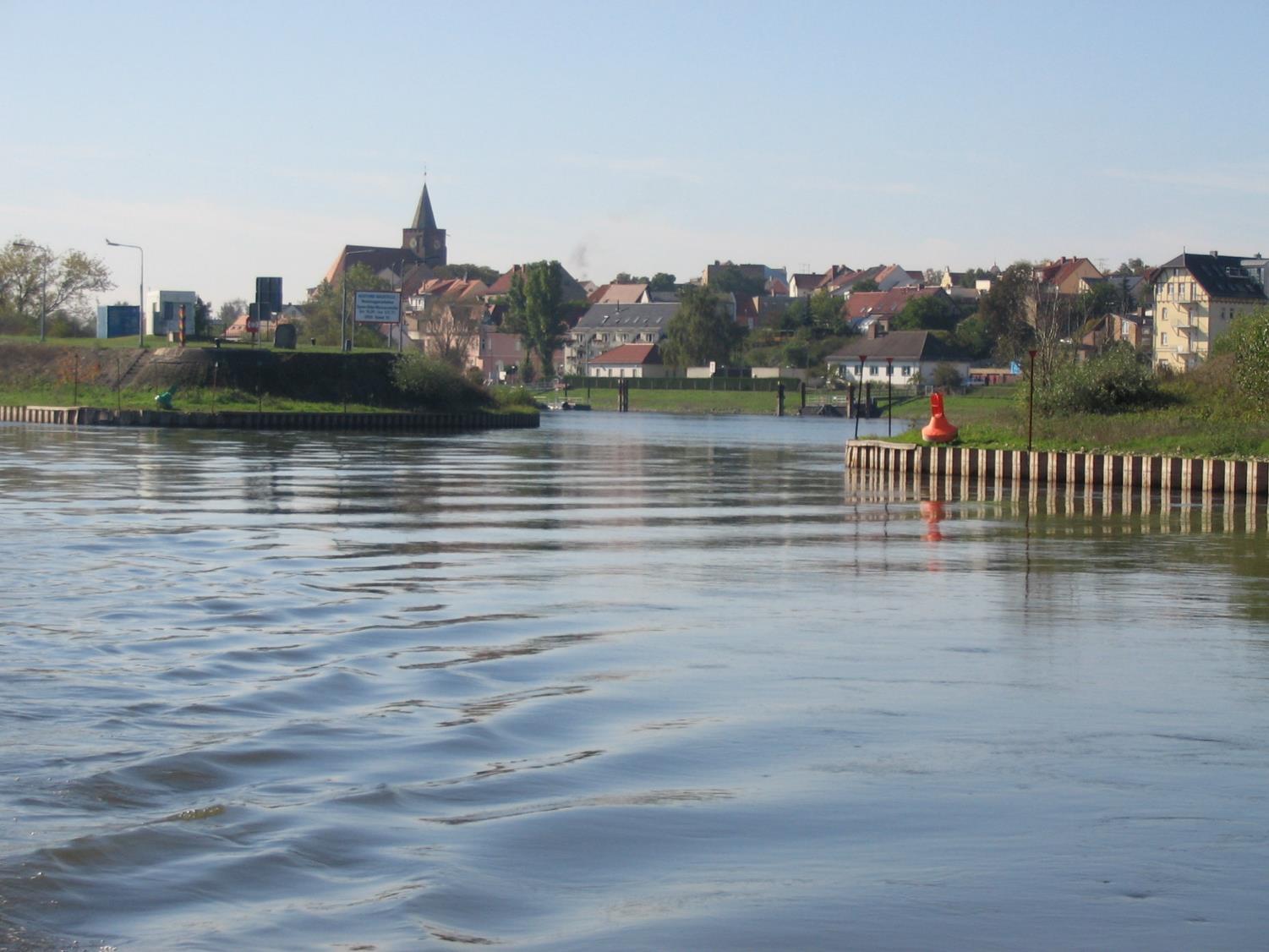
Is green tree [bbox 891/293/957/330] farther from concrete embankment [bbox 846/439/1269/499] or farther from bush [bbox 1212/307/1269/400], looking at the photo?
concrete embankment [bbox 846/439/1269/499]

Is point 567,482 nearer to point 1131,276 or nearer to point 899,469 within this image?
point 899,469

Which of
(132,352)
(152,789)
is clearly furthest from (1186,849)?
(132,352)

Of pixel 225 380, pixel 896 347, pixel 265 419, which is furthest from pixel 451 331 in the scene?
pixel 265 419

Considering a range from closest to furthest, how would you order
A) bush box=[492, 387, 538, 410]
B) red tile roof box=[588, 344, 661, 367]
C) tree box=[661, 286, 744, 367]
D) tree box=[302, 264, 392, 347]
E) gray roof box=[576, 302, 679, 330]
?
bush box=[492, 387, 538, 410]
tree box=[302, 264, 392, 347]
tree box=[661, 286, 744, 367]
red tile roof box=[588, 344, 661, 367]
gray roof box=[576, 302, 679, 330]

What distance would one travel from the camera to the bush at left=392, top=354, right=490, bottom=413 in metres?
88.0

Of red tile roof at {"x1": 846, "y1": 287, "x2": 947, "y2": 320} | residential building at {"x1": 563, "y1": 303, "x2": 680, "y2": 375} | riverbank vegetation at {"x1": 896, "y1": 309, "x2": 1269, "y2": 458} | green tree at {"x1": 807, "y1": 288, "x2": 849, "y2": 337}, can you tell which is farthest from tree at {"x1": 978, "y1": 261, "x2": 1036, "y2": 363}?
riverbank vegetation at {"x1": 896, "y1": 309, "x2": 1269, "y2": 458}

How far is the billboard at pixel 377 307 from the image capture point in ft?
329

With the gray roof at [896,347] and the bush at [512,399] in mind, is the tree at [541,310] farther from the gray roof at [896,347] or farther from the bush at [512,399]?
the bush at [512,399]

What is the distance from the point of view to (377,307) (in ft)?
333

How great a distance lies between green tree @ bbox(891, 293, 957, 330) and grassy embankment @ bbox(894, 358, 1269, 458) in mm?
93951

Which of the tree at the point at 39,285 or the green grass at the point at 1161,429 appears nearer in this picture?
the green grass at the point at 1161,429

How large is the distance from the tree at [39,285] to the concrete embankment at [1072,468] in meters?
78.6

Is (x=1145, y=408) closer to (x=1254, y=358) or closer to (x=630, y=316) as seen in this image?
(x=1254, y=358)

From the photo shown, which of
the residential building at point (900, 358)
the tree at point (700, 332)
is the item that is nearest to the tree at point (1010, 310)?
the residential building at point (900, 358)
